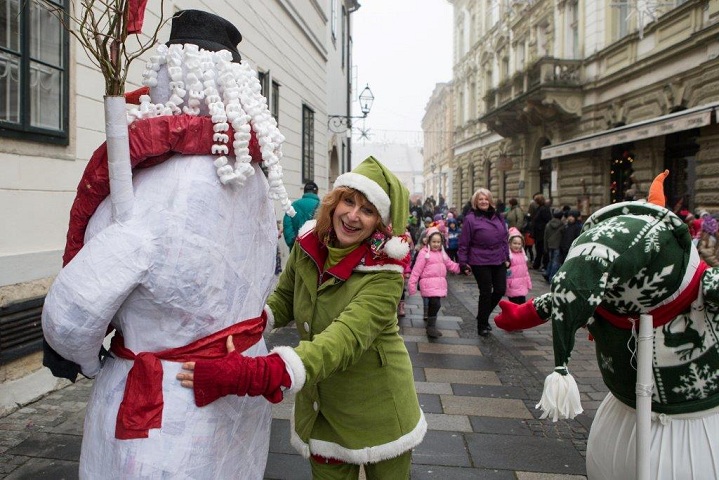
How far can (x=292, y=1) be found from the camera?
11430 millimetres

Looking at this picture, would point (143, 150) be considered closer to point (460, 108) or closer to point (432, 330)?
point (432, 330)

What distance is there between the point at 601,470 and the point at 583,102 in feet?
61.5

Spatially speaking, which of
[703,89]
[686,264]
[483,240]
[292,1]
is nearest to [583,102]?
[703,89]

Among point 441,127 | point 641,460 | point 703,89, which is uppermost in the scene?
point 441,127

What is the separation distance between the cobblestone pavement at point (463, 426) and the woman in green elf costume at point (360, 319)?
124 centimetres

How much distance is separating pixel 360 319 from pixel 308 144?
39.7 feet

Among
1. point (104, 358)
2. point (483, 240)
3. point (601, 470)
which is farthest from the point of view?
point (483, 240)

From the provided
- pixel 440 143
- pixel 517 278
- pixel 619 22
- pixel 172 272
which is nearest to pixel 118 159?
pixel 172 272

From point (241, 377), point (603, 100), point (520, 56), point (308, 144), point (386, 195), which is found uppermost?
point (520, 56)

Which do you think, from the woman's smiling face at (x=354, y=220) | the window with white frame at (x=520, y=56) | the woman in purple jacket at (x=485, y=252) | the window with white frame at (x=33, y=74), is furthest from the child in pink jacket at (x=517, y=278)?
the window with white frame at (x=520, y=56)

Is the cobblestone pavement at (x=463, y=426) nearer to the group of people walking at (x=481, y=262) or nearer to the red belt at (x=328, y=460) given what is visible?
the group of people walking at (x=481, y=262)

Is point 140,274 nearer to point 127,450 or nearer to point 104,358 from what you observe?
point 104,358

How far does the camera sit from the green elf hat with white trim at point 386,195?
200 cm

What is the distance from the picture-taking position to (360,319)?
1843mm
